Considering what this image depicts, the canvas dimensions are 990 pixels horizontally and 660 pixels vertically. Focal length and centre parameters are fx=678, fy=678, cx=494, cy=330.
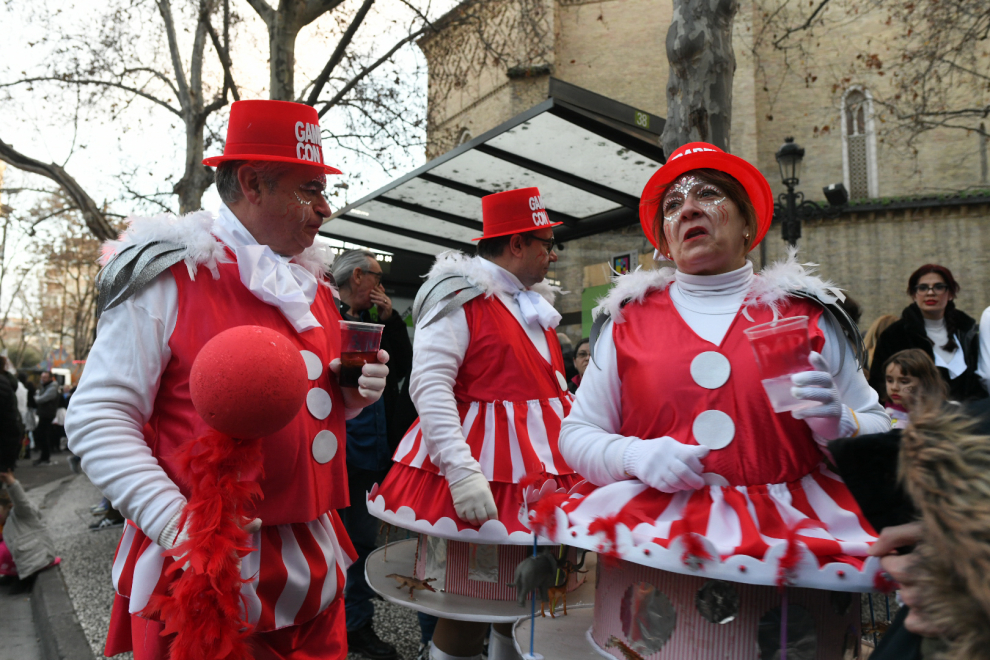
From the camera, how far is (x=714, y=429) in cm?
160

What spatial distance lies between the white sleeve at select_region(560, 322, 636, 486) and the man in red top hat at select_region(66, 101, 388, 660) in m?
0.58

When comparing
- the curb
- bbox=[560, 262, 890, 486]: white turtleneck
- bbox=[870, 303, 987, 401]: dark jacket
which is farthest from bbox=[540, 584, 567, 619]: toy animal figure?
bbox=[870, 303, 987, 401]: dark jacket

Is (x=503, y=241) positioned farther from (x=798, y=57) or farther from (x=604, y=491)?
(x=798, y=57)

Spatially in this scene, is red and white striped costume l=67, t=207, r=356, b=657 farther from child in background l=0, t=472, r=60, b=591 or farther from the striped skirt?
child in background l=0, t=472, r=60, b=591

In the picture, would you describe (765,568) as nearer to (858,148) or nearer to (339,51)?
(339,51)

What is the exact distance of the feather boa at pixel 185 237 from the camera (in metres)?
1.80

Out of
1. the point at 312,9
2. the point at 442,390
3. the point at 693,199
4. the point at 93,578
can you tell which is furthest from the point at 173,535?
the point at 312,9

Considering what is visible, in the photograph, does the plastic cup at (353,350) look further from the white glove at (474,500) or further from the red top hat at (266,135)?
the white glove at (474,500)

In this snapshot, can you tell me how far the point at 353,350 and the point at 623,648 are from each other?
1072mm

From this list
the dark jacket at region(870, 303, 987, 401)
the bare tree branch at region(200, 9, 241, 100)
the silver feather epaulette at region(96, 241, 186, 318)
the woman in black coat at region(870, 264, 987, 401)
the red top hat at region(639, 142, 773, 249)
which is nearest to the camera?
the silver feather epaulette at region(96, 241, 186, 318)

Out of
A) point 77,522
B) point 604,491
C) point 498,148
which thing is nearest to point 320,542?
point 604,491

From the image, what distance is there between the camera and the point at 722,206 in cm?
189

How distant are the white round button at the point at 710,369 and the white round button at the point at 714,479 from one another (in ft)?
0.68

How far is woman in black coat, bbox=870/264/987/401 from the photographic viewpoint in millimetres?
4613
